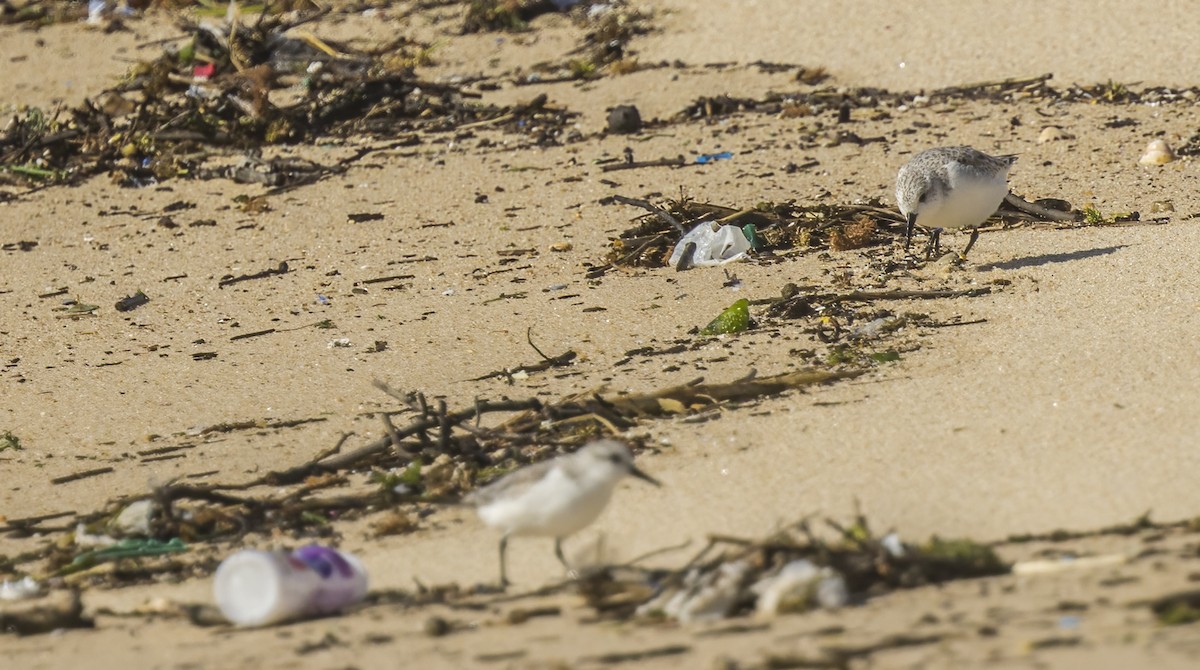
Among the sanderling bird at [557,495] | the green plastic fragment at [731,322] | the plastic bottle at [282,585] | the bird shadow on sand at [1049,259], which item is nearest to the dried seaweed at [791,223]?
the bird shadow on sand at [1049,259]

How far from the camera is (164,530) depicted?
15.1ft

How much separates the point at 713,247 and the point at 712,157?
166 centimetres

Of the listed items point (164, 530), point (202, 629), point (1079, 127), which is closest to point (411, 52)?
point (1079, 127)

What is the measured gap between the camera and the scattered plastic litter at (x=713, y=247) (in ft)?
23.4

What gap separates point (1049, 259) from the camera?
6.71 metres

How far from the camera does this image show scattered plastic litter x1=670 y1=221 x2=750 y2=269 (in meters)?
7.12

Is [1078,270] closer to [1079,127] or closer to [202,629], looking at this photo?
[1079,127]

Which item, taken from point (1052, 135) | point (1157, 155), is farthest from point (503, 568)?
point (1052, 135)

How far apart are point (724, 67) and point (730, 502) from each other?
21.1 ft

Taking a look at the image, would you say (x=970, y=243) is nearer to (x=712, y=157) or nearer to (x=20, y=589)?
(x=712, y=157)

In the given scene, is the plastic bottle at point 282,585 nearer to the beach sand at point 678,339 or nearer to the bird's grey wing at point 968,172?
the beach sand at point 678,339

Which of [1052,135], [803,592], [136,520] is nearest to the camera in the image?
[803,592]

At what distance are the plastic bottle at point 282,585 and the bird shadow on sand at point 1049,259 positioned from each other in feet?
12.4

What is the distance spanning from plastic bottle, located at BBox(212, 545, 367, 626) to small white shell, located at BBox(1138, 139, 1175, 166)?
5690mm
